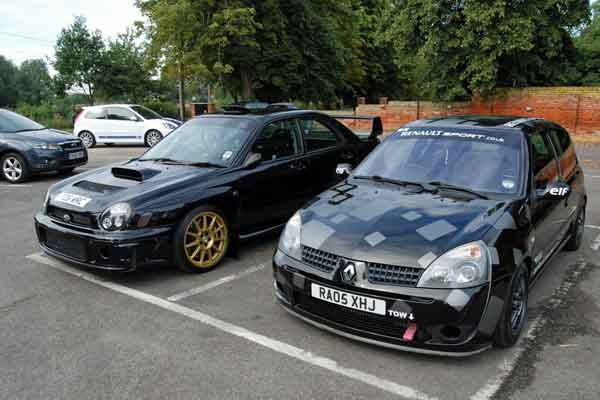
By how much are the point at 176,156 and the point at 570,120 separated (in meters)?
18.2

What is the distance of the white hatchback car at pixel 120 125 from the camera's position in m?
18.1

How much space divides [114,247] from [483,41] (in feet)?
55.7

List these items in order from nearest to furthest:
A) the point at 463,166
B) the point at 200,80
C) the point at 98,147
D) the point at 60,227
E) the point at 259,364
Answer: the point at 259,364
the point at 463,166
the point at 60,227
the point at 98,147
the point at 200,80

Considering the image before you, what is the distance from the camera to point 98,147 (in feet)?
63.3

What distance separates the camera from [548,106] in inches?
786

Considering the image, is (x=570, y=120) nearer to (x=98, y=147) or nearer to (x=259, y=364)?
(x=98, y=147)

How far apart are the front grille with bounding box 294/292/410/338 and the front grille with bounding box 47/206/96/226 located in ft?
7.27

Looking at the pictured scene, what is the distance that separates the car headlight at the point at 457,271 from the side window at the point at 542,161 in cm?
140

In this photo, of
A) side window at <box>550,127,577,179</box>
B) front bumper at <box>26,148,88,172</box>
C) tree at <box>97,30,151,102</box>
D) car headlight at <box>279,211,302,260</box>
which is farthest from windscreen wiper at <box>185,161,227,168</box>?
tree at <box>97,30,151,102</box>

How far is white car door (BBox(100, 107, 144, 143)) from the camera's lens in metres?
18.3

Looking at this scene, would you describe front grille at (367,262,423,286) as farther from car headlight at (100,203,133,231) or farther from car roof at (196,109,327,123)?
car roof at (196,109,327,123)

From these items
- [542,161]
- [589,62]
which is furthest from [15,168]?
[589,62]

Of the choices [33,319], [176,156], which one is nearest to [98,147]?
[176,156]

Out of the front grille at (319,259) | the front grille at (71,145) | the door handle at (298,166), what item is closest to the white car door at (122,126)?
the front grille at (71,145)
